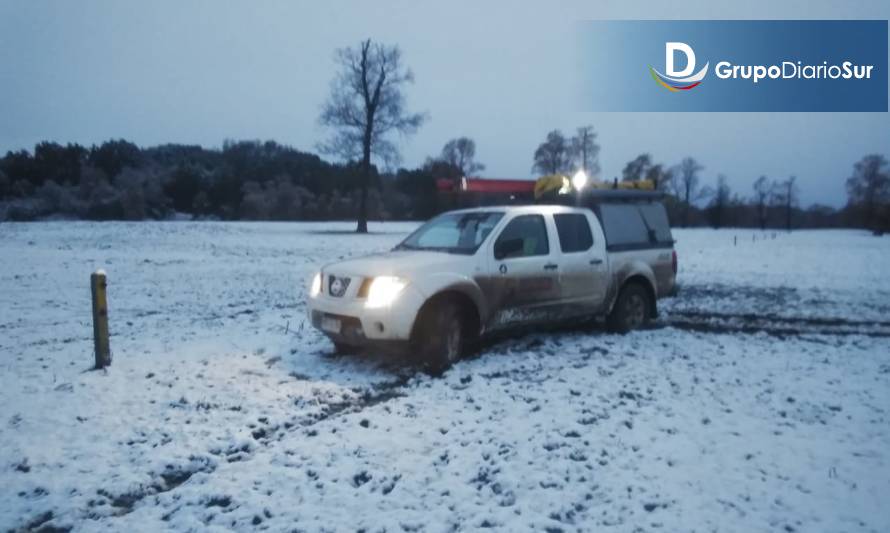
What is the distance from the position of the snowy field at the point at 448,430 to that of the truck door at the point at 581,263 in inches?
26.7

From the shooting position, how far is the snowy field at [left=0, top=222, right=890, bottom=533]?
375 centimetres

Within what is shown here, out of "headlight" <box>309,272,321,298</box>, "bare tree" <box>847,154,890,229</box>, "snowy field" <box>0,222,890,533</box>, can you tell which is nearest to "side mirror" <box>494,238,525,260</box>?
"snowy field" <box>0,222,890,533</box>

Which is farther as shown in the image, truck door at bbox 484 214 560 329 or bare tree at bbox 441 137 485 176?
bare tree at bbox 441 137 485 176

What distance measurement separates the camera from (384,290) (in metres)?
6.35

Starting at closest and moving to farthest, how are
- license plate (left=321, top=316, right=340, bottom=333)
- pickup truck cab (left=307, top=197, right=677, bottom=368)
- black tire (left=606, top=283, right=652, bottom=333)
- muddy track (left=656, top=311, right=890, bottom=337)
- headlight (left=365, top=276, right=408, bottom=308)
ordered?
1. headlight (left=365, top=276, right=408, bottom=308)
2. pickup truck cab (left=307, top=197, right=677, bottom=368)
3. license plate (left=321, top=316, right=340, bottom=333)
4. black tire (left=606, top=283, right=652, bottom=333)
5. muddy track (left=656, top=311, right=890, bottom=337)

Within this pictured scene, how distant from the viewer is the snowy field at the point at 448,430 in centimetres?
375

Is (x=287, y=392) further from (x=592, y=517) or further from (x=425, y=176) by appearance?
(x=425, y=176)

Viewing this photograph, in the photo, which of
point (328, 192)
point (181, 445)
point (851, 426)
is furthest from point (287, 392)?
point (328, 192)

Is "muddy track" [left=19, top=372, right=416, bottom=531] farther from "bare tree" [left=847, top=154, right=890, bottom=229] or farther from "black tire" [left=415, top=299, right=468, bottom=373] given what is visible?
"bare tree" [left=847, top=154, right=890, bottom=229]

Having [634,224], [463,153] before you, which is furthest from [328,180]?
[634,224]

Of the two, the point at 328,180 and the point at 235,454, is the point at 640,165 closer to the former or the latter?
the point at 328,180

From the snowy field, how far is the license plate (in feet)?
1.68

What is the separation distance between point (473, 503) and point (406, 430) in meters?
1.31

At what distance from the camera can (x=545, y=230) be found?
7766 mm
